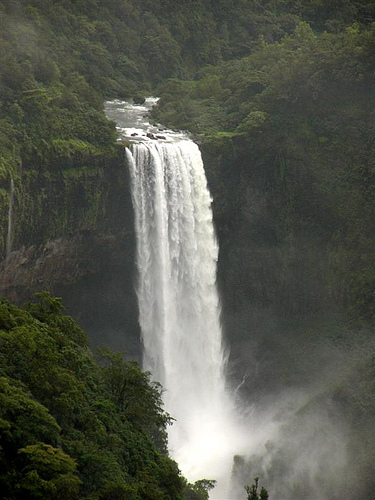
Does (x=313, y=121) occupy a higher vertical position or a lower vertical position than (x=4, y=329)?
higher

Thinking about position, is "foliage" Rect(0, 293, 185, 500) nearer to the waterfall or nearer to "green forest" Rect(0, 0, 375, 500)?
"green forest" Rect(0, 0, 375, 500)

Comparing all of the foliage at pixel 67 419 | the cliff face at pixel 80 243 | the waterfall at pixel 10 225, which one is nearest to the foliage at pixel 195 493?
the foliage at pixel 67 419

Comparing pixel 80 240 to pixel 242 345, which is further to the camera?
pixel 242 345

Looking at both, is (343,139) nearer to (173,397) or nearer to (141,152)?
(141,152)

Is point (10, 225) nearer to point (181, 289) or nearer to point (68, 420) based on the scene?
point (181, 289)

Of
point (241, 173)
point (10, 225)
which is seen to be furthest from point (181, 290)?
point (10, 225)

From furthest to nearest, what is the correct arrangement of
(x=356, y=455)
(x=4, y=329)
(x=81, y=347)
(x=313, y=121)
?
(x=313, y=121)
(x=356, y=455)
(x=81, y=347)
(x=4, y=329)

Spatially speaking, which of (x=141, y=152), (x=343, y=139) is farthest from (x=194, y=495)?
(x=343, y=139)
